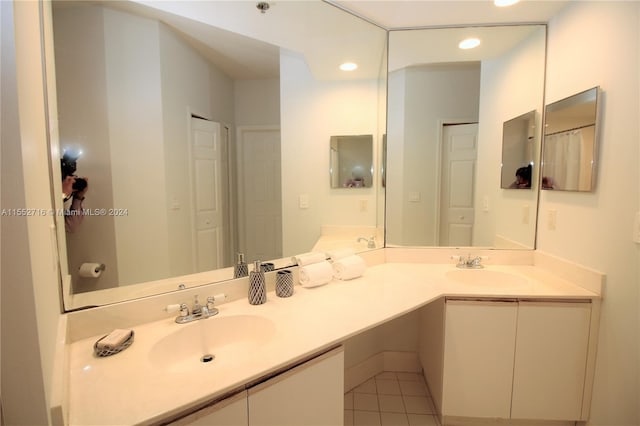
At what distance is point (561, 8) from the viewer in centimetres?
172

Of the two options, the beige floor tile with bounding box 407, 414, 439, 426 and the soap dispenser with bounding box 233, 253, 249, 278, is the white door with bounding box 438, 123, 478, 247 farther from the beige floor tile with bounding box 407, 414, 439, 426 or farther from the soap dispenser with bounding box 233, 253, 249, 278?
the soap dispenser with bounding box 233, 253, 249, 278

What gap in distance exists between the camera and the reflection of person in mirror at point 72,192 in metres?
1.05

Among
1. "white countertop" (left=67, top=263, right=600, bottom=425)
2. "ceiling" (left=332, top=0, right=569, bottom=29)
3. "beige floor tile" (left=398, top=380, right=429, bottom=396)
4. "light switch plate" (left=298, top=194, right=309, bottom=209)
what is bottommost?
"beige floor tile" (left=398, top=380, right=429, bottom=396)

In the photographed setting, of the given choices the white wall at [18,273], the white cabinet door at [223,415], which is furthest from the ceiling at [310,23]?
the white cabinet door at [223,415]

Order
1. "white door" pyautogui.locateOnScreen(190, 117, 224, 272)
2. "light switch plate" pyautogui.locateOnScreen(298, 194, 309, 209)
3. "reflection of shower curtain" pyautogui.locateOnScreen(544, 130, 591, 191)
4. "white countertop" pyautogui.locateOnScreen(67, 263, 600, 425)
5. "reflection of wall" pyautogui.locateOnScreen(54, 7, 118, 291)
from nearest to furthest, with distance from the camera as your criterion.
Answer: "white countertop" pyautogui.locateOnScreen(67, 263, 600, 425)
"reflection of wall" pyautogui.locateOnScreen(54, 7, 118, 291)
"white door" pyautogui.locateOnScreen(190, 117, 224, 272)
"reflection of shower curtain" pyautogui.locateOnScreen(544, 130, 591, 191)
"light switch plate" pyautogui.locateOnScreen(298, 194, 309, 209)

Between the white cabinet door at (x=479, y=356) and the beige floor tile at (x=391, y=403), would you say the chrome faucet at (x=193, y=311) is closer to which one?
the white cabinet door at (x=479, y=356)

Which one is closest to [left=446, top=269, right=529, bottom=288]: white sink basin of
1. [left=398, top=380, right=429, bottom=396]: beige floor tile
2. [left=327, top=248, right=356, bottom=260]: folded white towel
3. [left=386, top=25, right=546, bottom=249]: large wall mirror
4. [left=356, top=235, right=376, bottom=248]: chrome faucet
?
[left=386, top=25, right=546, bottom=249]: large wall mirror

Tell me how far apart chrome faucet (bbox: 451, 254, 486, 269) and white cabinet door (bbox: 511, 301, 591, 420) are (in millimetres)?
471

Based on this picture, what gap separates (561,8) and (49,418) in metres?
2.74

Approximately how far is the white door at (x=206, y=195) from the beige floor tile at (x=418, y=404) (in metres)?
1.45

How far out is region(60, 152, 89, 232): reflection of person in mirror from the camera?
1.05m

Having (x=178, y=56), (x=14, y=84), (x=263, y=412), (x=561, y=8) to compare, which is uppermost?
(x=561, y=8)

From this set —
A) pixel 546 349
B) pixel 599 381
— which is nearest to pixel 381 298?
pixel 546 349

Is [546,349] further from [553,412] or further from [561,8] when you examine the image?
[561,8]
